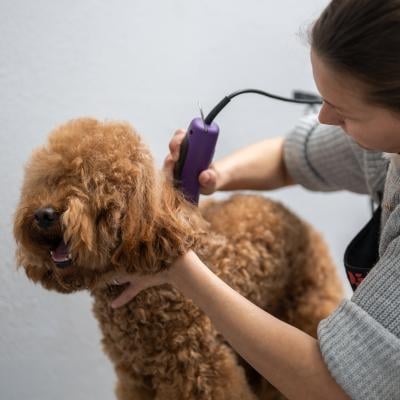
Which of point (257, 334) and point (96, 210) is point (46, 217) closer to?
point (96, 210)

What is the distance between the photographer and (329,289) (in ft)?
4.03

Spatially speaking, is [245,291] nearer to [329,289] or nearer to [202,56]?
[329,289]

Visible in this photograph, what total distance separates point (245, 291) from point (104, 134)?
432 mm

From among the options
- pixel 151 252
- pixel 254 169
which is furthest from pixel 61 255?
pixel 254 169

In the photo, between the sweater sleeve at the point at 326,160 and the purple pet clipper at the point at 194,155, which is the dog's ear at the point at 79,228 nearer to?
the purple pet clipper at the point at 194,155

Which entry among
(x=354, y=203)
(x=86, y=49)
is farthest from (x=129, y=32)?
(x=354, y=203)

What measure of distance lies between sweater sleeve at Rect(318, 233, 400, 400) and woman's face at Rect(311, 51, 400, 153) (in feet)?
0.47

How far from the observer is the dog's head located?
78cm

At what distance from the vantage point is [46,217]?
76cm

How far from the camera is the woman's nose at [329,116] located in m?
0.81

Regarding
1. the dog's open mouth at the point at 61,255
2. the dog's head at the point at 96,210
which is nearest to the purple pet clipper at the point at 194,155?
the dog's head at the point at 96,210

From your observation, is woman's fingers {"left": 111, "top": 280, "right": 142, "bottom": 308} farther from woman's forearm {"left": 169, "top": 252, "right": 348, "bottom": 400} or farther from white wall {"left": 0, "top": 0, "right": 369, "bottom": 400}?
white wall {"left": 0, "top": 0, "right": 369, "bottom": 400}

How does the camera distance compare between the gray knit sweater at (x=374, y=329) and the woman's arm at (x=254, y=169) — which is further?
the woman's arm at (x=254, y=169)

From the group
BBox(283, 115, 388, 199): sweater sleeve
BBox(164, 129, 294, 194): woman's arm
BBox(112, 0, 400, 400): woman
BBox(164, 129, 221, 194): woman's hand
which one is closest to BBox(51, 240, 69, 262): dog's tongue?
BBox(112, 0, 400, 400): woman
